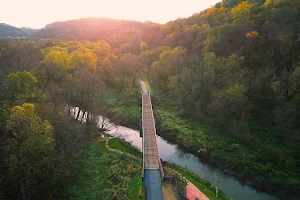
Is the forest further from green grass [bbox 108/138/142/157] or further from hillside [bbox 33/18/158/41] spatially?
hillside [bbox 33/18/158/41]

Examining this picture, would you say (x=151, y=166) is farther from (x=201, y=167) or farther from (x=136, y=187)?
(x=201, y=167)

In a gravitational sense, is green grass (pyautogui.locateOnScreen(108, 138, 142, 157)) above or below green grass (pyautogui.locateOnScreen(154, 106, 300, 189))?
below

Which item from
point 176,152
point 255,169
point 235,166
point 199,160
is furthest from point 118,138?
point 255,169

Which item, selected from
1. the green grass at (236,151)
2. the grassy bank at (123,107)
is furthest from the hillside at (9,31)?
the green grass at (236,151)

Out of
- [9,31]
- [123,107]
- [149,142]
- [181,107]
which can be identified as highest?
[9,31]

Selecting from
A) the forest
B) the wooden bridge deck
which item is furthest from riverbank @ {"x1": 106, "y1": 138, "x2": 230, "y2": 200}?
the forest

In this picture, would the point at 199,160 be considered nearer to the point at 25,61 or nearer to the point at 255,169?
the point at 255,169

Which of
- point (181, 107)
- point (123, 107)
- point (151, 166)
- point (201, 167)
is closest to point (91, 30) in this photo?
point (123, 107)
